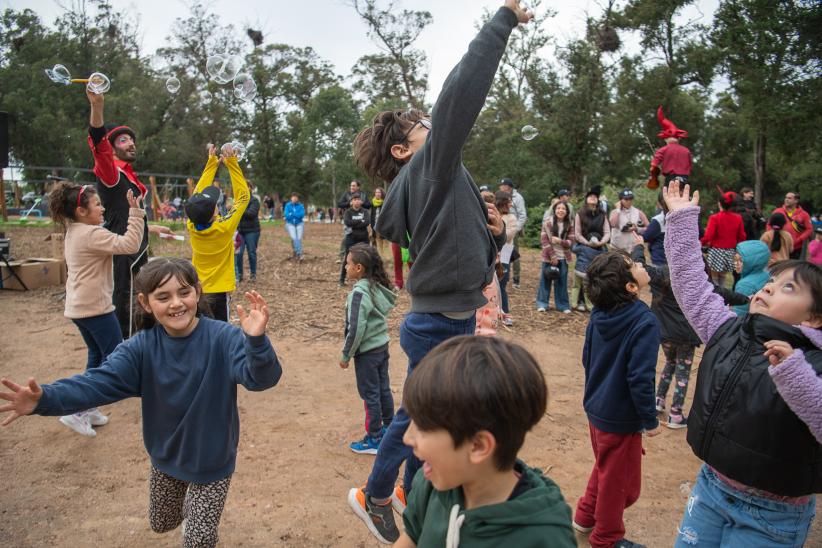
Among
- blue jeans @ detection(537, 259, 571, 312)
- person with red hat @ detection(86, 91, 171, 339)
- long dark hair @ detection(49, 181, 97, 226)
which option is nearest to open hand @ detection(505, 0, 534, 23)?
long dark hair @ detection(49, 181, 97, 226)

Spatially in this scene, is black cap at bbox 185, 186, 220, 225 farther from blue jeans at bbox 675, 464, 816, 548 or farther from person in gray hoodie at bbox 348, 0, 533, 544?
blue jeans at bbox 675, 464, 816, 548

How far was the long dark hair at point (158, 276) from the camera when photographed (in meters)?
2.49

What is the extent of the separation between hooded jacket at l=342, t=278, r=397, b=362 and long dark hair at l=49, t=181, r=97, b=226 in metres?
2.13

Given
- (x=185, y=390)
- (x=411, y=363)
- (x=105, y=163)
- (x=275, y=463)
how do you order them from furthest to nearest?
(x=105, y=163) → (x=275, y=463) → (x=411, y=363) → (x=185, y=390)

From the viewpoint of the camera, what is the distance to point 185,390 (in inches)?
95.9

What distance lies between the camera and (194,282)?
260cm

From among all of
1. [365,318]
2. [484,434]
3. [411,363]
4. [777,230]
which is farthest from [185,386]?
[777,230]

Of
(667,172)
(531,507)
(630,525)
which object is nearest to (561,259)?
(667,172)

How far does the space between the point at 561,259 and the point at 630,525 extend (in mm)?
5872

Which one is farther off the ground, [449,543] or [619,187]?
[619,187]

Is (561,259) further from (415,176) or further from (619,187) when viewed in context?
(619,187)

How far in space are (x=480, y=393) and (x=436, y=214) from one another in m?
1.27

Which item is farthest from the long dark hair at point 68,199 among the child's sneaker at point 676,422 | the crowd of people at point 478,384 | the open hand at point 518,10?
the child's sneaker at point 676,422

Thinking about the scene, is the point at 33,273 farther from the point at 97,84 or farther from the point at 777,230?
the point at 777,230
